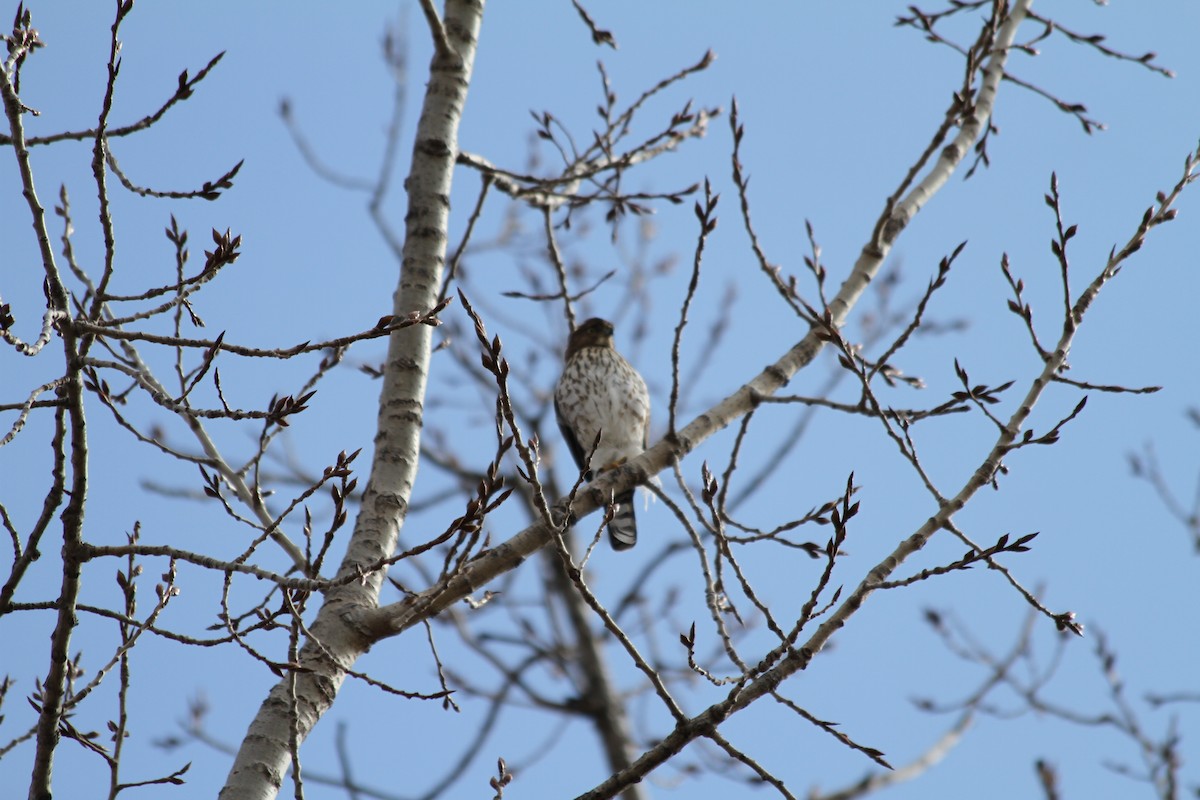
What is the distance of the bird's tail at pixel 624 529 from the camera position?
5641mm

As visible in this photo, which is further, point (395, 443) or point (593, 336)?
point (593, 336)

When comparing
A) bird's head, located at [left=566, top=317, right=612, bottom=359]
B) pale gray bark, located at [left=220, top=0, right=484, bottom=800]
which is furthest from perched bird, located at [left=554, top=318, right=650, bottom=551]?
pale gray bark, located at [left=220, top=0, right=484, bottom=800]

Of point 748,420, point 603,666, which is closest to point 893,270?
point 603,666

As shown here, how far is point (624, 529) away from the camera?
5.71m

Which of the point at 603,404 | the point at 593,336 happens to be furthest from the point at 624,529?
the point at 593,336

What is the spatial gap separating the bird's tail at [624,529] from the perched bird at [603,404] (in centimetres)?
56

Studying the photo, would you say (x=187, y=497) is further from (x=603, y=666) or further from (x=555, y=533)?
(x=555, y=533)

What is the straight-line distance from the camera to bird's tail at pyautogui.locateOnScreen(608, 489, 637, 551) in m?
5.64

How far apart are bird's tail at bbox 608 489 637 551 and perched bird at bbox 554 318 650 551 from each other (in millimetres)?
556

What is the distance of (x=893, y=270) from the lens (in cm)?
744

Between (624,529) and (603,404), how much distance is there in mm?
934

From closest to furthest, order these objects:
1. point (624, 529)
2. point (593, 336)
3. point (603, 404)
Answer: point (624, 529), point (603, 404), point (593, 336)

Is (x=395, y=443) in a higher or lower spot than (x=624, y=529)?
lower

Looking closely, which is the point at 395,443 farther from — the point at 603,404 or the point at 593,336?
the point at 593,336
